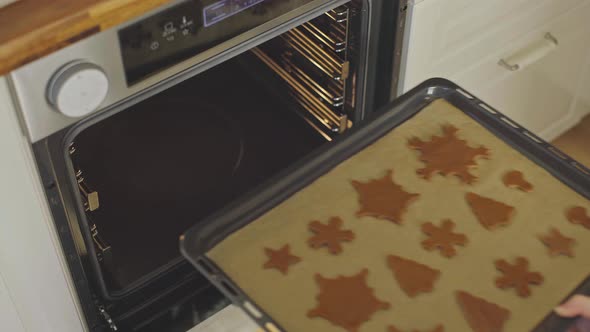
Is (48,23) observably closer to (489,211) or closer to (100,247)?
(100,247)

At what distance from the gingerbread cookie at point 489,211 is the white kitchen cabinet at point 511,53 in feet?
1.30

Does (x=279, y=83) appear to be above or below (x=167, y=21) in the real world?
below

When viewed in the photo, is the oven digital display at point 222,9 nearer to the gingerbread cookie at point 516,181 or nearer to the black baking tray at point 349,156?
the black baking tray at point 349,156

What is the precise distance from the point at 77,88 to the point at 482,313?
0.58 m

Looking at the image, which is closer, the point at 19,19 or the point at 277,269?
the point at 19,19

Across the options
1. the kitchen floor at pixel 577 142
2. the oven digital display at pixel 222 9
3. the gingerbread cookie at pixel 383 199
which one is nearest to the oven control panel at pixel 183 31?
the oven digital display at pixel 222 9

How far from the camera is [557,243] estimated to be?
1045 millimetres

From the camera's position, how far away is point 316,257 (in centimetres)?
105

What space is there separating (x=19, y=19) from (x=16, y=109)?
0.12m

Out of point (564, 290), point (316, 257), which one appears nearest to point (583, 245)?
point (564, 290)

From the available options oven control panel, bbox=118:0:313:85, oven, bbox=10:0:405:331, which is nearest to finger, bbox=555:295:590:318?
oven, bbox=10:0:405:331

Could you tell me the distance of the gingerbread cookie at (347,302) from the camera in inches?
38.5

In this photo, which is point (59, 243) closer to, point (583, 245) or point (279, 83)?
point (279, 83)

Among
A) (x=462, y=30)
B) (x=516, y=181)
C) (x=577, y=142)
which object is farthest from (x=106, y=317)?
(x=577, y=142)
